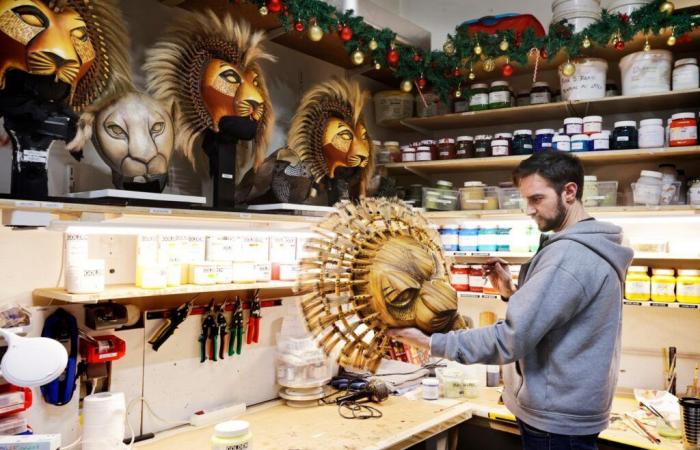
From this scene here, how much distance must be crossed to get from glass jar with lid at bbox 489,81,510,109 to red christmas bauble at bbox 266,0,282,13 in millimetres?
1510

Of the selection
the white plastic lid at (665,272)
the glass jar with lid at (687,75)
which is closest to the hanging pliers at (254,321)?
the white plastic lid at (665,272)

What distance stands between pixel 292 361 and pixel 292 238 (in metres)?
0.64

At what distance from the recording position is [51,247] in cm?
219

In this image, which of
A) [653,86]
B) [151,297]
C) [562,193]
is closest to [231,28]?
[151,297]

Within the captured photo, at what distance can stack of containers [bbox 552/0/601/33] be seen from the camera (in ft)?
10.0

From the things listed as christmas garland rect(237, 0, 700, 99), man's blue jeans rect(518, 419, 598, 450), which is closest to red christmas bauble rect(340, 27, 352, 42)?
christmas garland rect(237, 0, 700, 99)

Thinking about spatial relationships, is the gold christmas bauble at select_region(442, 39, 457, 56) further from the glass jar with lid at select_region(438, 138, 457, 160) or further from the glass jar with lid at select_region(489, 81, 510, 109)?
the glass jar with lid at select_region(438, 138, 457, 160)

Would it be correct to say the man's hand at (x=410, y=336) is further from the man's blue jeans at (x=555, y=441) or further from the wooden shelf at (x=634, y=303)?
the wooden shelf at (x=634, y=303)

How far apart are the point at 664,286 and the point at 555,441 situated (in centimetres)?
153

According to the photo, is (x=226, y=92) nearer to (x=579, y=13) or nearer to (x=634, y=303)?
(x=579, y=13)

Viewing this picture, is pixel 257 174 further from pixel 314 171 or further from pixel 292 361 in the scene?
pixel 292 361

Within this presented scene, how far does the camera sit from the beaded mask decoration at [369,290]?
0.91 m

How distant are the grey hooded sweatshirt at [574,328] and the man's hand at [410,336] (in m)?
Answer: 0.67

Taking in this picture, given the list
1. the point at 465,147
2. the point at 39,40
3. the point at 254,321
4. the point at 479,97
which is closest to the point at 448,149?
the point at 465,147
